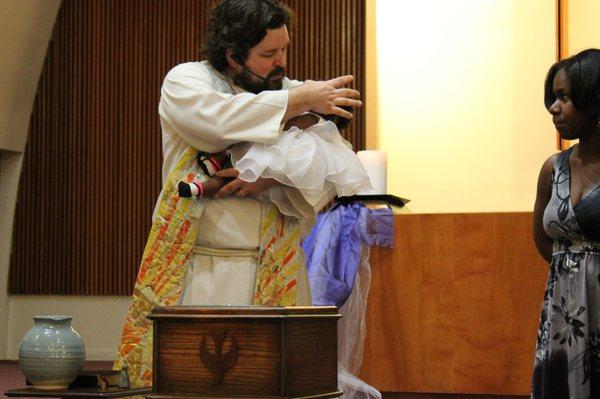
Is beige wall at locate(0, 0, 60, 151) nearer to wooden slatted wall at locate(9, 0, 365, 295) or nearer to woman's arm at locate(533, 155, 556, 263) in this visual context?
wooden slatted wall at locate(9, 0, 365, 295)

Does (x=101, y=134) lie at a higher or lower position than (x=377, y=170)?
higher

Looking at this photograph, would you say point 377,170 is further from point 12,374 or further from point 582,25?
point 12,374

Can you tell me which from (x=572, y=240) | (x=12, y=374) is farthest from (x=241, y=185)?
(x=12, y=374)

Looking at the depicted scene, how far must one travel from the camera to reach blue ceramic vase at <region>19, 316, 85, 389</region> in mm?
2232

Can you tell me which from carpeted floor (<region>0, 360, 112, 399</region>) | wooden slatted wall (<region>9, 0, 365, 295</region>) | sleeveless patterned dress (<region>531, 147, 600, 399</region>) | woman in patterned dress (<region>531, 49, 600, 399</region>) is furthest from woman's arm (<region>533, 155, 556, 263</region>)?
wooden slatted wall (<region>9, 0, 365, 295</region>)

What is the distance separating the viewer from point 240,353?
183 cm

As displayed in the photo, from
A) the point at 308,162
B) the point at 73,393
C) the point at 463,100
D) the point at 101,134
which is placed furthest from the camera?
the point at 101,134

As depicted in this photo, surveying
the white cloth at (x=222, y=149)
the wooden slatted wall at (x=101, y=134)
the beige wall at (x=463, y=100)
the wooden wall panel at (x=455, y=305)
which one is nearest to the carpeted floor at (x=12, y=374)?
the wooden slatted wall at (x=101, y=134)

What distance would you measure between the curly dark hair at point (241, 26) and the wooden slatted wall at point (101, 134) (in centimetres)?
452

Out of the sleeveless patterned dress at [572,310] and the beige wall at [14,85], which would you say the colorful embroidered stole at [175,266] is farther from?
the beige wall at [14,85]

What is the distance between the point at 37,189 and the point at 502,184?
3349 millimetres

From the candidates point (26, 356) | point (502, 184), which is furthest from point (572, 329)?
point (502, 184)

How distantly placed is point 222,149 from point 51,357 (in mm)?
639

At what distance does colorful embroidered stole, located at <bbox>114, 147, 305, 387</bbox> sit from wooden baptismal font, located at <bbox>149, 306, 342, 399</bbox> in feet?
1.89
